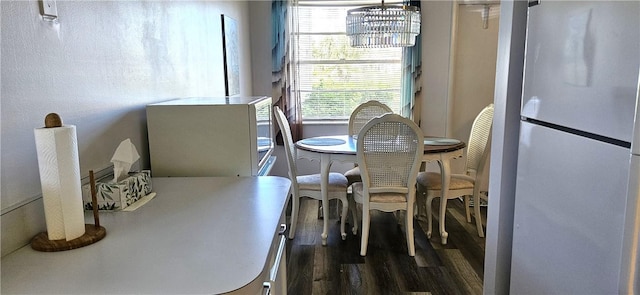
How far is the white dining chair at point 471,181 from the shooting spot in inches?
133

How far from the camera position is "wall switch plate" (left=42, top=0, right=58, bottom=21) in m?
1.15

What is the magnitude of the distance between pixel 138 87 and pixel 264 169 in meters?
0.67

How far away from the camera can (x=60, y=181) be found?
3.31 ft

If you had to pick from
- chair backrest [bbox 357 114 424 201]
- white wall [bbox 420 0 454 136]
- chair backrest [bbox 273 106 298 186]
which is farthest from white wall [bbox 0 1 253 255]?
white wall [bbox 420 0 454 136]

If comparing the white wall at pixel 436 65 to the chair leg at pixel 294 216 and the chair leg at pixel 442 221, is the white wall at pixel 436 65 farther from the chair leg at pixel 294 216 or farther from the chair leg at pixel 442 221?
the chair leg at pixel 294 216

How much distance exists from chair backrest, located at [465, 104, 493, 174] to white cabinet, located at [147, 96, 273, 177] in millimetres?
2301

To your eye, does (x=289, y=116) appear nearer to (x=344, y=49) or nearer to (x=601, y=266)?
(x=344, y=49)

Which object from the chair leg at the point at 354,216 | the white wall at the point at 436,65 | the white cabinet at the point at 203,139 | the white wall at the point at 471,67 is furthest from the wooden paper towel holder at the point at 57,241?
the white wall at the point at 436,65

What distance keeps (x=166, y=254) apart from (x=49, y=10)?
760mm

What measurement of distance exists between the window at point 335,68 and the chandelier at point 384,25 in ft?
3.79

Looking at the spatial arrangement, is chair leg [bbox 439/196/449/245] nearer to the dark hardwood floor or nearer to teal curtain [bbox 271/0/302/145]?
the dark hardwood floor

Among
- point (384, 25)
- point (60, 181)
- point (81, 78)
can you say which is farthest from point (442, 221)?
point (60, 181)

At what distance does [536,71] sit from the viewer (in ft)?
4.56

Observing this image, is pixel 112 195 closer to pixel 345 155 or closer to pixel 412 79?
pixel 345 155
